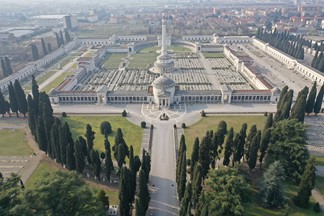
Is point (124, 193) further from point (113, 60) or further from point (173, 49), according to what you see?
point (173, 49)

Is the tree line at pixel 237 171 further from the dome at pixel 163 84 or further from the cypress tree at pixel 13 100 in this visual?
the cypress tree at pixel 13 100

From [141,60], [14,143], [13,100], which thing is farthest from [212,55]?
[14,143]

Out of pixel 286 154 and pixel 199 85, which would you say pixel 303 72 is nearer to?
pixel 199 85

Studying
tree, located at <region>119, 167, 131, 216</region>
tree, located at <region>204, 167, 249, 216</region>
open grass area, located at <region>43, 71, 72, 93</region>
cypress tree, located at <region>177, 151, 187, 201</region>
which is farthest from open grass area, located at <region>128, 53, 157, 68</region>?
tree, located at <region>204, 167, 249, 216</region>

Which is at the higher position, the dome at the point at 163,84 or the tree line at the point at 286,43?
the tree line at the point at 286,43

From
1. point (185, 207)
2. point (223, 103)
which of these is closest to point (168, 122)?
point (223, 103)

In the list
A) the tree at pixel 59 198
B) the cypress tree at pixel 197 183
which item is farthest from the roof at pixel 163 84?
the tree at pixel 59 198
